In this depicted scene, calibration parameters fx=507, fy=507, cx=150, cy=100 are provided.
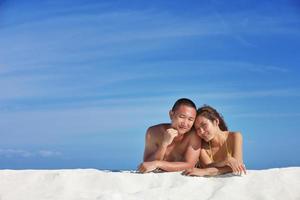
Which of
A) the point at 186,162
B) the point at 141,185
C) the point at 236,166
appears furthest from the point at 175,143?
the point at 141,185

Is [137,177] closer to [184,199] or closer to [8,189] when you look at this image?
[184,199]

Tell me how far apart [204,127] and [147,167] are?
2.78ft

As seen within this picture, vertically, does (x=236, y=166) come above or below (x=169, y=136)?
→ below

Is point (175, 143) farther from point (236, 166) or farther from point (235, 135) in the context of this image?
point (236, 166)

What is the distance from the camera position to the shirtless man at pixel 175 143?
19.7 feet

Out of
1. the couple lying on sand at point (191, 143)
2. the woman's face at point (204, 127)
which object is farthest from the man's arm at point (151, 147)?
the woman's face at point (204, 127)

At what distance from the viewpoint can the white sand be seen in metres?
5.04

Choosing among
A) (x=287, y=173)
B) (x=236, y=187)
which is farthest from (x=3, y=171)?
(x=287, y=173)

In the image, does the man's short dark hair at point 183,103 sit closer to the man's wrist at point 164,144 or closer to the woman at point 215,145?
the woman at point 215,145

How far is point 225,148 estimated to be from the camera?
248 inches

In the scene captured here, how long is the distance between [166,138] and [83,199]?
154 cm

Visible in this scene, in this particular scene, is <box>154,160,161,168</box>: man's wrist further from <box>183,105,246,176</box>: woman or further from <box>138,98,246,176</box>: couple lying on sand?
<box>183,105,246,176</box>: woman

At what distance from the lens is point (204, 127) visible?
19.9 feet

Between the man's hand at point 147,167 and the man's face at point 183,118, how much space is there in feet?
1.78
